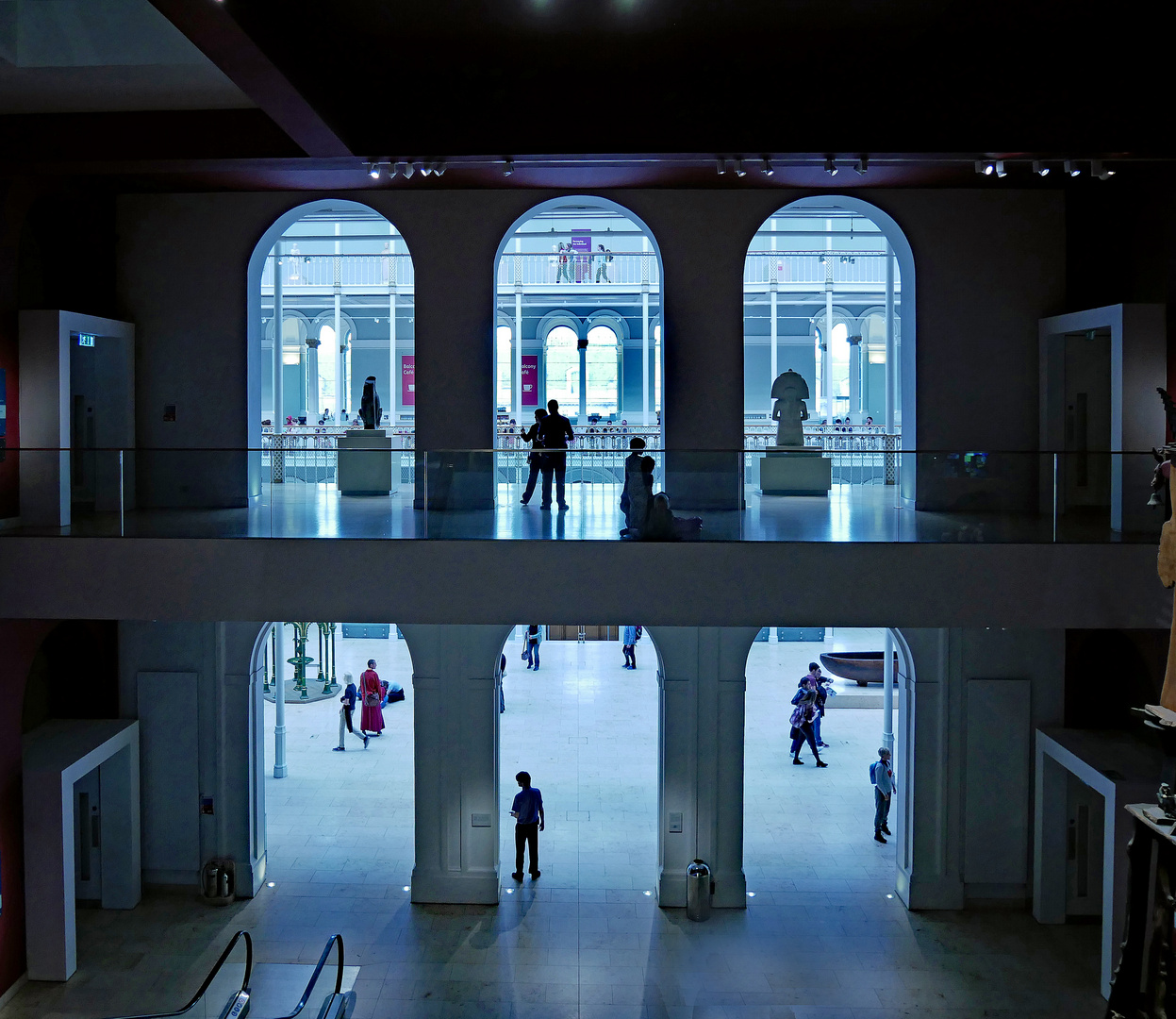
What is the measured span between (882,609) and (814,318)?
24218mm

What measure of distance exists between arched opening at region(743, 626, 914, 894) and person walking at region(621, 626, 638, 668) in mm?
2812

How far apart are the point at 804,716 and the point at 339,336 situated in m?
17.8

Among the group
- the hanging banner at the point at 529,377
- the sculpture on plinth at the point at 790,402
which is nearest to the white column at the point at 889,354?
the sculpture on plinth at the point at 790,402

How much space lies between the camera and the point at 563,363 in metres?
33.2

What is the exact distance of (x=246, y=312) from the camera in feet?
40.2

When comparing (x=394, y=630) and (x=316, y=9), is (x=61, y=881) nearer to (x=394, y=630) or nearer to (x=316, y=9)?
(x=316, y=9)

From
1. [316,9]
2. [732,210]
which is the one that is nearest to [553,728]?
[732,210]

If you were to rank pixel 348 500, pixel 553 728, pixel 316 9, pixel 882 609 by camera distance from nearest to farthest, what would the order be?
pixel 316 9, pixel 882 609, pixel 348 500, pixel 553 728

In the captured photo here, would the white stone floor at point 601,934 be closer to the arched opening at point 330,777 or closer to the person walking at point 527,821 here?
the arched opening at point 330,777

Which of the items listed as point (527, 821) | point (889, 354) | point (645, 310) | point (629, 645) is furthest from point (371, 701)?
point (645, 310)

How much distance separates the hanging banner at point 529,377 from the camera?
3278 cm

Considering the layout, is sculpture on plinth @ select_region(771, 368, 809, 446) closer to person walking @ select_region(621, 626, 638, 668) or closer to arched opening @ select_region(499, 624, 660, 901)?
arched opening @ select_region(499, 624, 660, 901)

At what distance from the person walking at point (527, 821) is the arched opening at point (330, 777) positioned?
56.3 inches

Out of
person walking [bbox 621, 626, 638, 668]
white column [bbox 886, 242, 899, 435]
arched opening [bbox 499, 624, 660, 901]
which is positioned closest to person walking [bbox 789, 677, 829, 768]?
arched opening [bbox 499, 624, 660, 901]
